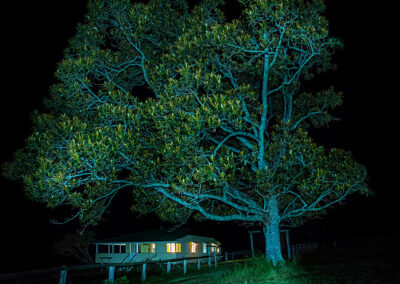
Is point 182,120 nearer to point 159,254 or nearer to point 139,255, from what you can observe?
point 159,254

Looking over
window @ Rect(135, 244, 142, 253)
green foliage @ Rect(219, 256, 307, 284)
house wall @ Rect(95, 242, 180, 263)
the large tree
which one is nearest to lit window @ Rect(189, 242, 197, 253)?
house wall @ Rect(95, 242, 180, 263)

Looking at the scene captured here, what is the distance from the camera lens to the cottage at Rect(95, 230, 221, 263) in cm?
3528

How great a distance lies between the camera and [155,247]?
1425 inches

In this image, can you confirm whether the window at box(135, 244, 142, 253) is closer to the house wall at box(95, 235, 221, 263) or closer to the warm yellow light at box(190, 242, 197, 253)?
the house wall at box(95, 235, 221, 263)

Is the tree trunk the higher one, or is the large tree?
the large tree

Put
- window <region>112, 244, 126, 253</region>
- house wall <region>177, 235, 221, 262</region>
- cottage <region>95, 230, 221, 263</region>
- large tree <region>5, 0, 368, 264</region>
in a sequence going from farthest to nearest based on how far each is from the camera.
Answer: window <region>112, 244, 126, 253</region> → house wall <region>177, 235, 221, 262</region> → cottage <region>95, 230, 221, 263</region> → large tree <region>5, 0, 368, 264</region>

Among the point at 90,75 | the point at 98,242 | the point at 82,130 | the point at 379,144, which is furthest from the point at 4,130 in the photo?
the point at 379,144

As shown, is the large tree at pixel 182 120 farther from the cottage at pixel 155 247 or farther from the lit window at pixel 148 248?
the lit window at pixel 148 248

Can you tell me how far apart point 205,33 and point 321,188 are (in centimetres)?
809

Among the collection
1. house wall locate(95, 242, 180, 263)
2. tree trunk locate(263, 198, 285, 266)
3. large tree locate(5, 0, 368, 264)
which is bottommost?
house wall locate(95, 242, 180, 263)

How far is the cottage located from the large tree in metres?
20.2

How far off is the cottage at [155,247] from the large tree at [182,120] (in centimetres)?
2023

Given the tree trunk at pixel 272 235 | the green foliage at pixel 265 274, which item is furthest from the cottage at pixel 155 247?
the green foliage at pixel 265 274

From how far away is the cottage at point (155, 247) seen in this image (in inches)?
1389
